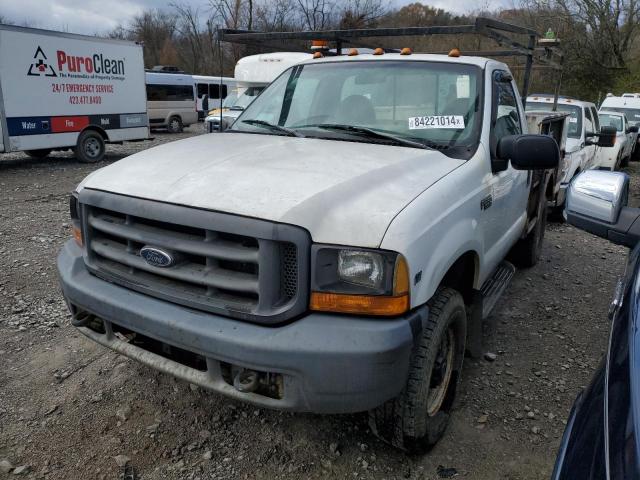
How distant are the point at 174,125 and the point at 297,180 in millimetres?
20527

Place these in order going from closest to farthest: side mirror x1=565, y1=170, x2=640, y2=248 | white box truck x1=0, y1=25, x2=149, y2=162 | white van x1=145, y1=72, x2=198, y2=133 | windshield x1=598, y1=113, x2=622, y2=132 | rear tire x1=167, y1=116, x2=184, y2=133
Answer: side mirror x1=565, y1=170, x2=640, y2=248 → white box truck x1=0, y1=25, x2=149, y2=162 → windshield x1=598, y1=113, x2=622, y2=132 → white van x1=145, y1=72, x2=198, y2=133 → rear tire x1=167, y1=116, x2=184, y2=133

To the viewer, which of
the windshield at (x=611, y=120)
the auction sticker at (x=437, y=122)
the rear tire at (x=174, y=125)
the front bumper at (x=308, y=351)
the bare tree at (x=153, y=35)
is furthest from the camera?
the bare tree at (x=153, y=35)

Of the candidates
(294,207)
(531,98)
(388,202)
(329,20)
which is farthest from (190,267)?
(329,20)

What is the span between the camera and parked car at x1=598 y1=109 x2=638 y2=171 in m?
11.5

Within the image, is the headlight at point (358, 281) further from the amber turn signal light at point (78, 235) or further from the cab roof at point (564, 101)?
the cab roof at point (564, 101)

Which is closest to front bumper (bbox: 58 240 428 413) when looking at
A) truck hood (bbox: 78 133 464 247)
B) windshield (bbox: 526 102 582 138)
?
truck hood (bbox: 78 133 464 247)

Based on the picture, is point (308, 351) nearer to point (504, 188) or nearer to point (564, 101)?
point (504, 188)

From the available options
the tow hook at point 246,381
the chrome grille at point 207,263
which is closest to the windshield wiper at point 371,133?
the chrome grille at point 207,263

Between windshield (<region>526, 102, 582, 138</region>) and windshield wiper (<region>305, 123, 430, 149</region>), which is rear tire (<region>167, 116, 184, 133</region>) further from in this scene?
windshield wiper (<region>305, 123, 430, 149</region>)

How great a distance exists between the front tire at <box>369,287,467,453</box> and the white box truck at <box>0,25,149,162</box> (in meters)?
10.9

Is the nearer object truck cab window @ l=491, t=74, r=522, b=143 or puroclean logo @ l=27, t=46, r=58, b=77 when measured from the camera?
truck cab window @ l=491, t=74, r=522, b=143

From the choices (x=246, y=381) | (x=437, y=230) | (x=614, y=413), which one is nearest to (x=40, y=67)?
(x=246, y=381)

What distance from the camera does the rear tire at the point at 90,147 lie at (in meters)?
12.5

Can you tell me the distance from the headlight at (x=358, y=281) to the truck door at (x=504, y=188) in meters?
1.18
